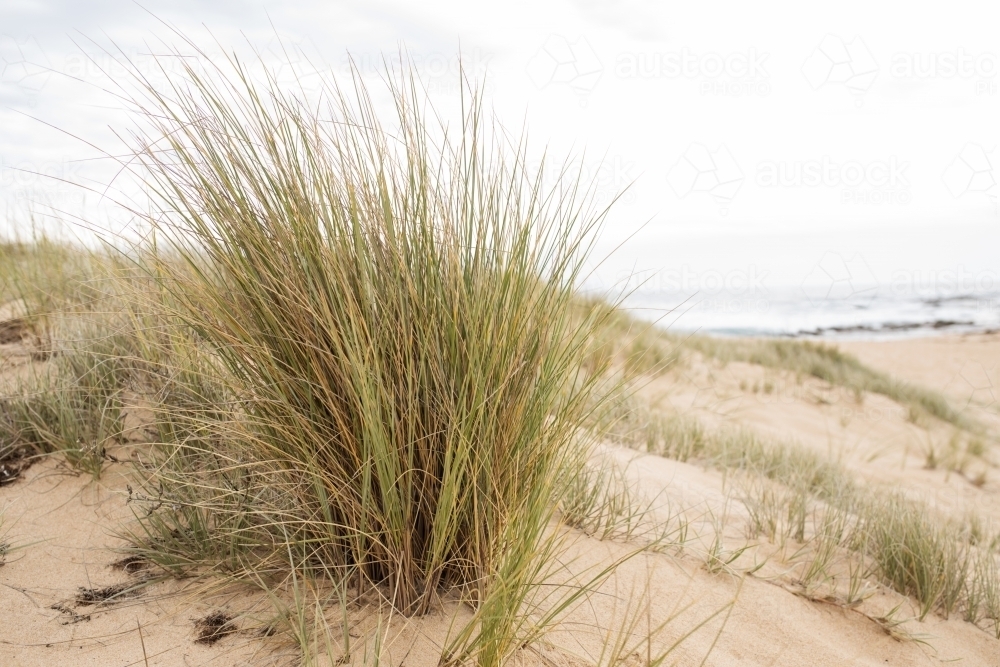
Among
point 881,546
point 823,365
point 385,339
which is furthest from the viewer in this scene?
point 823,365

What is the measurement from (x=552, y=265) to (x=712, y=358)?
25.8 feet

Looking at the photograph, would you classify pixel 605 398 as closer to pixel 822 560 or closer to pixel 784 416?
pixel 822 560

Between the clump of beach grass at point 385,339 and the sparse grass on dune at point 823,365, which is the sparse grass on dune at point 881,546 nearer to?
the clump of beach grass at point 385,339

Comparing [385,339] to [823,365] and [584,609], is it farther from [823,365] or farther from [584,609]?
[823,365]

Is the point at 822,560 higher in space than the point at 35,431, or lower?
lower

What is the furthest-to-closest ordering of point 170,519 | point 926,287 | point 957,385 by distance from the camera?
point 926,287, point 957,385, point 170,519

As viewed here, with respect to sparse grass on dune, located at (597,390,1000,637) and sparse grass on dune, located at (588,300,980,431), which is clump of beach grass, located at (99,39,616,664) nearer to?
sparse grass on dune, located at (597,390,1000,637)

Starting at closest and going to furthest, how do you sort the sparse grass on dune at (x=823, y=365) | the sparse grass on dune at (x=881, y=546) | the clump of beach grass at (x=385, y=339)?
the clump of beach grass at (x=385, y=339)
the sparse grass on dune at (x=881, y=546)
the sparse grass on dune at (x=823, y=365)

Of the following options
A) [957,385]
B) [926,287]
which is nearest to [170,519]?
[957,385]

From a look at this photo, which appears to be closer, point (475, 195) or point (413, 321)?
point (413, 321)

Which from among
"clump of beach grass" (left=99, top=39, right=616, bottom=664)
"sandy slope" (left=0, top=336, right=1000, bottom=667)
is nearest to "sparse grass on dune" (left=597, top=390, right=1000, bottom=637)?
"sandy slope" (left=0, top=336, right=1000, bottom=667)

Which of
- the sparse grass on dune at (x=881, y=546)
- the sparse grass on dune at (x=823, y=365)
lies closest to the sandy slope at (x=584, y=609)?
the sparse grass on dune at (x=881, y=546)

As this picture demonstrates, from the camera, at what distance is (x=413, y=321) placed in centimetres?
158

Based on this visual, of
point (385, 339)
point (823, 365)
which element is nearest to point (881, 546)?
point (385, 339)
